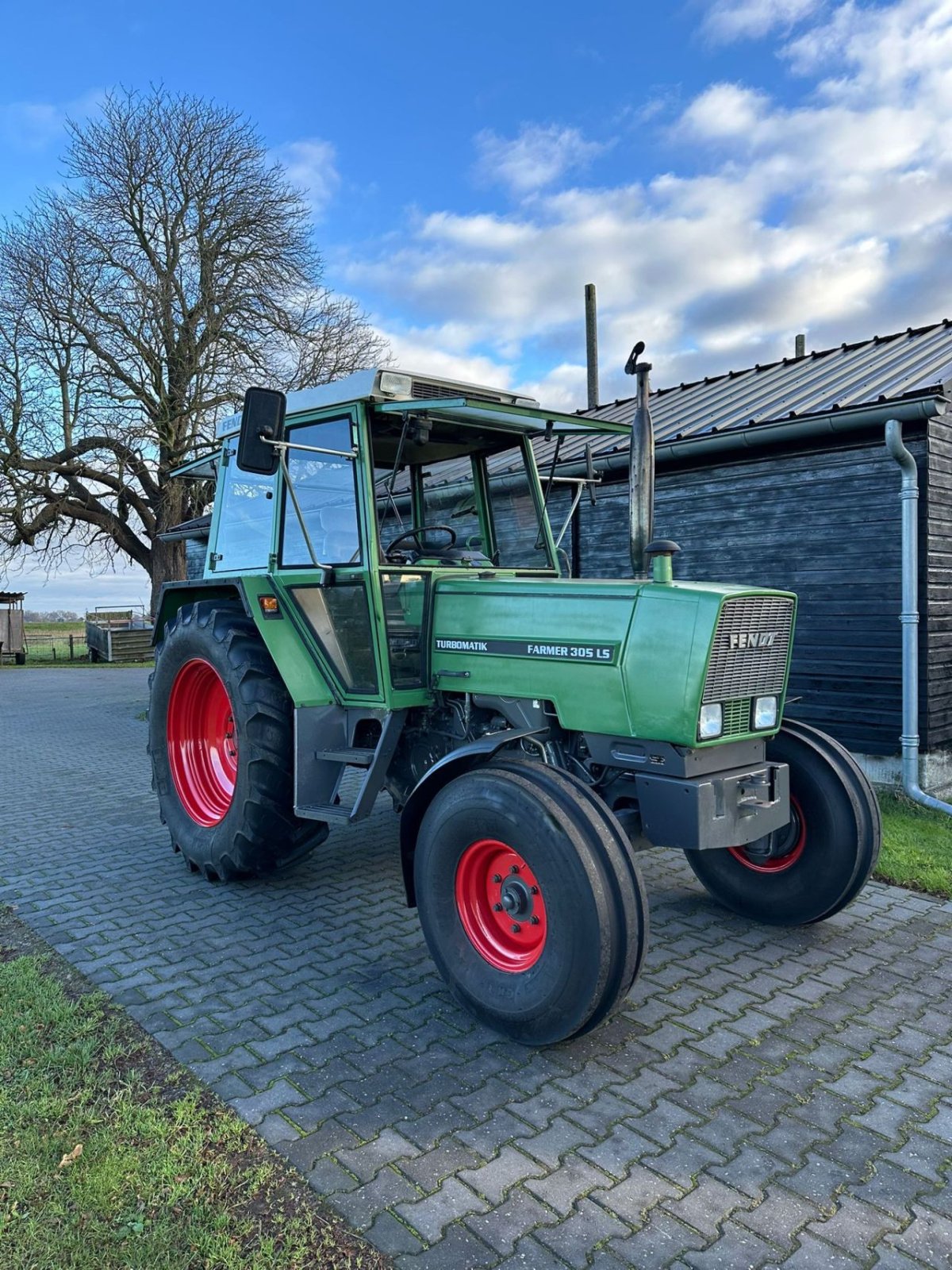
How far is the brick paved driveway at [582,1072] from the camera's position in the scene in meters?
2.23

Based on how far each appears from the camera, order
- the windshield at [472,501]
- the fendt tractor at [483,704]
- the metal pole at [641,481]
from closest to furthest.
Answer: the fendt tractor at [483,704], the metal pole at [641,481], the windshield at [472,501]

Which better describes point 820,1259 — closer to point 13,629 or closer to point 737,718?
point 737,718

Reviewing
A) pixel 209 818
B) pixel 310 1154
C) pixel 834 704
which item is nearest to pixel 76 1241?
pixel 310 1154

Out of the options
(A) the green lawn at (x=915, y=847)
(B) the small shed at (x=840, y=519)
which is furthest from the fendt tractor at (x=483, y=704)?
(B) the small shed at (x=840, y=519)

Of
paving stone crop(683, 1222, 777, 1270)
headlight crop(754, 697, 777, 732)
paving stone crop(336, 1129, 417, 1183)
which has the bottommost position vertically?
paving stone crop(683, 1222, 777, 1270)

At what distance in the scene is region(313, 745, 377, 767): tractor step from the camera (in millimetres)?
4141

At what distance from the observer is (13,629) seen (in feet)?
89.3

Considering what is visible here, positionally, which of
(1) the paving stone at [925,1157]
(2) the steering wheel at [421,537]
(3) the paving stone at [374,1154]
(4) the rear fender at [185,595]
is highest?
(2) the steering wheel at [421,537]

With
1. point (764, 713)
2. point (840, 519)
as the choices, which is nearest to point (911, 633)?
point (840, 519)

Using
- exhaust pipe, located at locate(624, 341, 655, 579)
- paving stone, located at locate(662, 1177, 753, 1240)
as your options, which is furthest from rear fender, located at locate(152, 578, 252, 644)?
paving stone, located at locate(662, 1177, 753, 1240)

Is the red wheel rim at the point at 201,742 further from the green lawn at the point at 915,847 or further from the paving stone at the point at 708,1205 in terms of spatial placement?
the green lawn at the point at 915,847

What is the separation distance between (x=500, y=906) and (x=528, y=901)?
16cm

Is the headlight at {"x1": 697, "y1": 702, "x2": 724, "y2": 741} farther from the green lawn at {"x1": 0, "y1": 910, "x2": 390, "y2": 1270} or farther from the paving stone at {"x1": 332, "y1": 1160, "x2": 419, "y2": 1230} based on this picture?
the green lawn at {"x1": 0, "y1": 910, "x2": 390, "y2": 1270}

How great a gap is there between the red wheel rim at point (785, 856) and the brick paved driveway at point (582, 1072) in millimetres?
312
